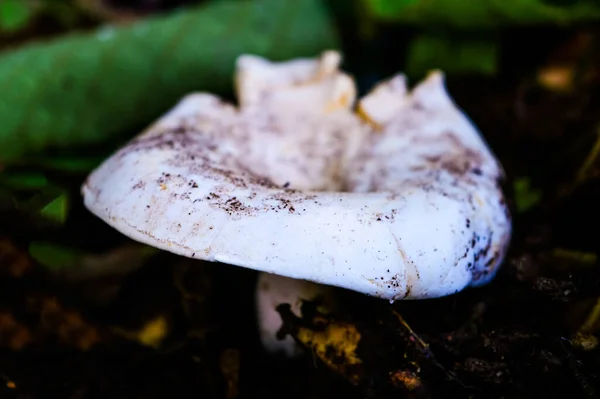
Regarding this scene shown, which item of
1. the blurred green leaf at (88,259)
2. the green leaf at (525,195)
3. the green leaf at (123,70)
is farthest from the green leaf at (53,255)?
the green leaf at (525,195)

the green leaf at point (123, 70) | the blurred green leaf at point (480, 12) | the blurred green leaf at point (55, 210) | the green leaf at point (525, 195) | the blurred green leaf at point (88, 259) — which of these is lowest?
the blurred green leaf at point (88, 259)

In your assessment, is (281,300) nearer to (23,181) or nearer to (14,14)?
(23,181)

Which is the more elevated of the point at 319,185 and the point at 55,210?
the point at 319,185

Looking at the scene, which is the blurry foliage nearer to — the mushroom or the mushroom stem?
the mushroom

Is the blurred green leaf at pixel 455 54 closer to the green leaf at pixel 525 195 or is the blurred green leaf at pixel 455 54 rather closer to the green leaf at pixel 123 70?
the green leaf at pixel 123 70

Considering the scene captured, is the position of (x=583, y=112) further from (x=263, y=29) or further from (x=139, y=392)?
(x=139, y=392)

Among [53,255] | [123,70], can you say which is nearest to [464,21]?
[123,70]

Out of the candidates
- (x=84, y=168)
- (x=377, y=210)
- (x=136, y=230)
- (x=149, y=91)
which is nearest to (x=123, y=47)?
(x=149, y=91)
